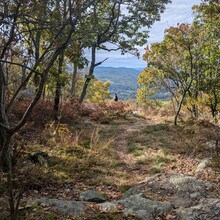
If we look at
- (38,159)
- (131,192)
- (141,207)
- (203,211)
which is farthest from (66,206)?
(38,159)

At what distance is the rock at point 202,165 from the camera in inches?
213

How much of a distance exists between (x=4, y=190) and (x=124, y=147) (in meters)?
4.30

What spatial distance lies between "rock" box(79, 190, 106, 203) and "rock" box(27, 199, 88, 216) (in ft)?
1.47

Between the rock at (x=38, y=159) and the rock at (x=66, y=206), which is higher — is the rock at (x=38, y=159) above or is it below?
above

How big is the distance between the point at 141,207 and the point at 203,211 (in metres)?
0.87

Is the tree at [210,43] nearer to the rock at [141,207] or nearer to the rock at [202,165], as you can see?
the rock at [202,165]

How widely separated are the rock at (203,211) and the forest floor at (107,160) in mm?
444

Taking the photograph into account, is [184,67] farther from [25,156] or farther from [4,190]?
[4,190]

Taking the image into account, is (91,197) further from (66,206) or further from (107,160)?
(107,160)

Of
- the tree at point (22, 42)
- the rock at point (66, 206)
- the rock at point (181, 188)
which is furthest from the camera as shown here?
the rock at point (181, 188)

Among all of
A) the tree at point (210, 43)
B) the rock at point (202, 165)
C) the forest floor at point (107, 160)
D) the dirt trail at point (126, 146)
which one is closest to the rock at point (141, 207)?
the forest floor at point (107, 160)

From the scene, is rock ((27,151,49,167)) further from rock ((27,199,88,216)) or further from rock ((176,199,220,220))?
rock ((176,199,220,220))

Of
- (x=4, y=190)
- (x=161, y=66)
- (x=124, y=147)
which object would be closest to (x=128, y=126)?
(x=124, y=147)

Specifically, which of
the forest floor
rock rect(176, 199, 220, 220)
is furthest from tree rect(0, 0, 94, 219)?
rock rect(176, 199, 220, 220)
